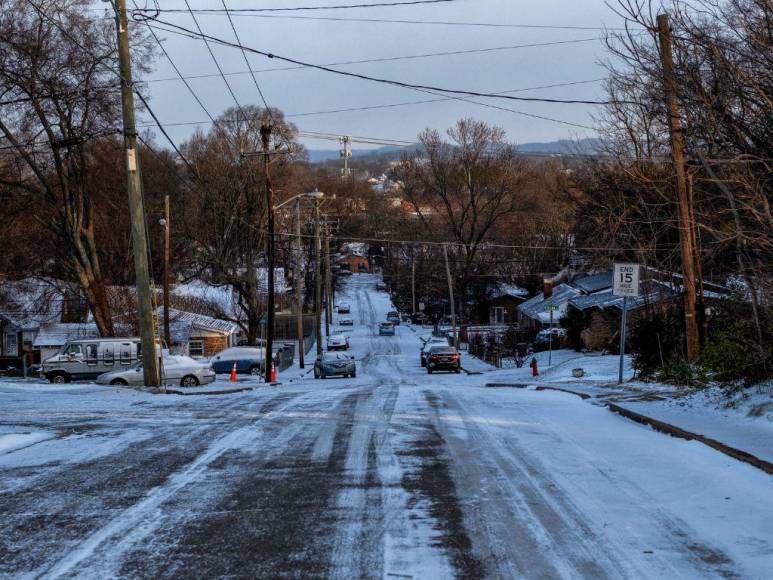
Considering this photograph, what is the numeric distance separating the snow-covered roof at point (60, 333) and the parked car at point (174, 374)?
24148 millimetres

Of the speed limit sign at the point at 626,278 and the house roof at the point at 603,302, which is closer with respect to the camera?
the speed limit sign at the point at 626,278

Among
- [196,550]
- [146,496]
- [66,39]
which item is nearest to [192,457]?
[146,496]

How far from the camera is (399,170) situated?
3285 inches

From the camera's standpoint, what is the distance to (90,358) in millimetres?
38594

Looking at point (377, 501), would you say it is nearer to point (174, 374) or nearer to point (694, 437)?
point (694, 437)

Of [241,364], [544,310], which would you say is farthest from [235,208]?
[544,310]

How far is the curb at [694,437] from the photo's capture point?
30.6ft

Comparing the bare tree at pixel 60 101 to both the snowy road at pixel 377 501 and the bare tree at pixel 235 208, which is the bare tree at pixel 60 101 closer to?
the bare tree at pixel 235 208

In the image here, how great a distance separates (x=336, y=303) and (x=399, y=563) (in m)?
114

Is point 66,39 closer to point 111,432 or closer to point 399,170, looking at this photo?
point 111,432

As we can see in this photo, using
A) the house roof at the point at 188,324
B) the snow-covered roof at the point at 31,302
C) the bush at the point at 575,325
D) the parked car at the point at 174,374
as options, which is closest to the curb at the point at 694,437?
the parked car at the point at 174,374

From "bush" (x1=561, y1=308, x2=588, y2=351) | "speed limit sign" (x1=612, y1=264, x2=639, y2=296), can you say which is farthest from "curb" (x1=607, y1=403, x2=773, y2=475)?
"bush" (x1=561, y1=308, x2=588, y2=351)

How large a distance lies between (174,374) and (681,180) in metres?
20.8

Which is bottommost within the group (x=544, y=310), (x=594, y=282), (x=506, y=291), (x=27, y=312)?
(x=544, y=310)
